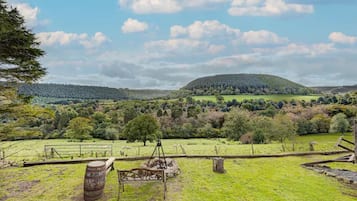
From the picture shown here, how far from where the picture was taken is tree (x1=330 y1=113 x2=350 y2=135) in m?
33.6

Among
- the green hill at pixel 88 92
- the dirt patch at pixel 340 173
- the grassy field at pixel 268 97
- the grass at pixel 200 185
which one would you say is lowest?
the dirt patch at pixel 340 173

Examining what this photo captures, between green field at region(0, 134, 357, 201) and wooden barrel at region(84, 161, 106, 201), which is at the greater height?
wooden barrel at region(84, 161, 106, 201)

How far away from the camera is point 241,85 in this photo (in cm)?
6153

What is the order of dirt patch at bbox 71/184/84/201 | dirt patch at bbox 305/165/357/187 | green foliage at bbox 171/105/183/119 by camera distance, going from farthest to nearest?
green foliage at bbox 171/105/183/119 < dirt patch at bbox 305/165/357/187 < dirt patch at bbox 71/184/84/201

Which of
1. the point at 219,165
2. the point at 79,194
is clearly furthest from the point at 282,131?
the point at 79,194

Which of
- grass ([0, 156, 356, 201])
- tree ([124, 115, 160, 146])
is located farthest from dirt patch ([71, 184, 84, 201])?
tree ([124, 115, 160, 146])

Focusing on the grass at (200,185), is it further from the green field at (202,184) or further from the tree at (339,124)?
the tree at (339,124)

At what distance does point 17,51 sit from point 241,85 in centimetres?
5558

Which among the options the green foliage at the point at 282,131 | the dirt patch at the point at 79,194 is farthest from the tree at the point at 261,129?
the dirt patch at the point at 79,194

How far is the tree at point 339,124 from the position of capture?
33.6 metres

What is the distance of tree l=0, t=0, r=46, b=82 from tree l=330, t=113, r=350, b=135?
3512 centimetres

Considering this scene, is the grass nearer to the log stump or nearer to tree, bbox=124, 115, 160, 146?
the log stump

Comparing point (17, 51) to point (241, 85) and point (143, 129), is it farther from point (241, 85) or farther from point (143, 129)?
point (241, 85)

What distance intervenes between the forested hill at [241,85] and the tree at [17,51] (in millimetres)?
48577
